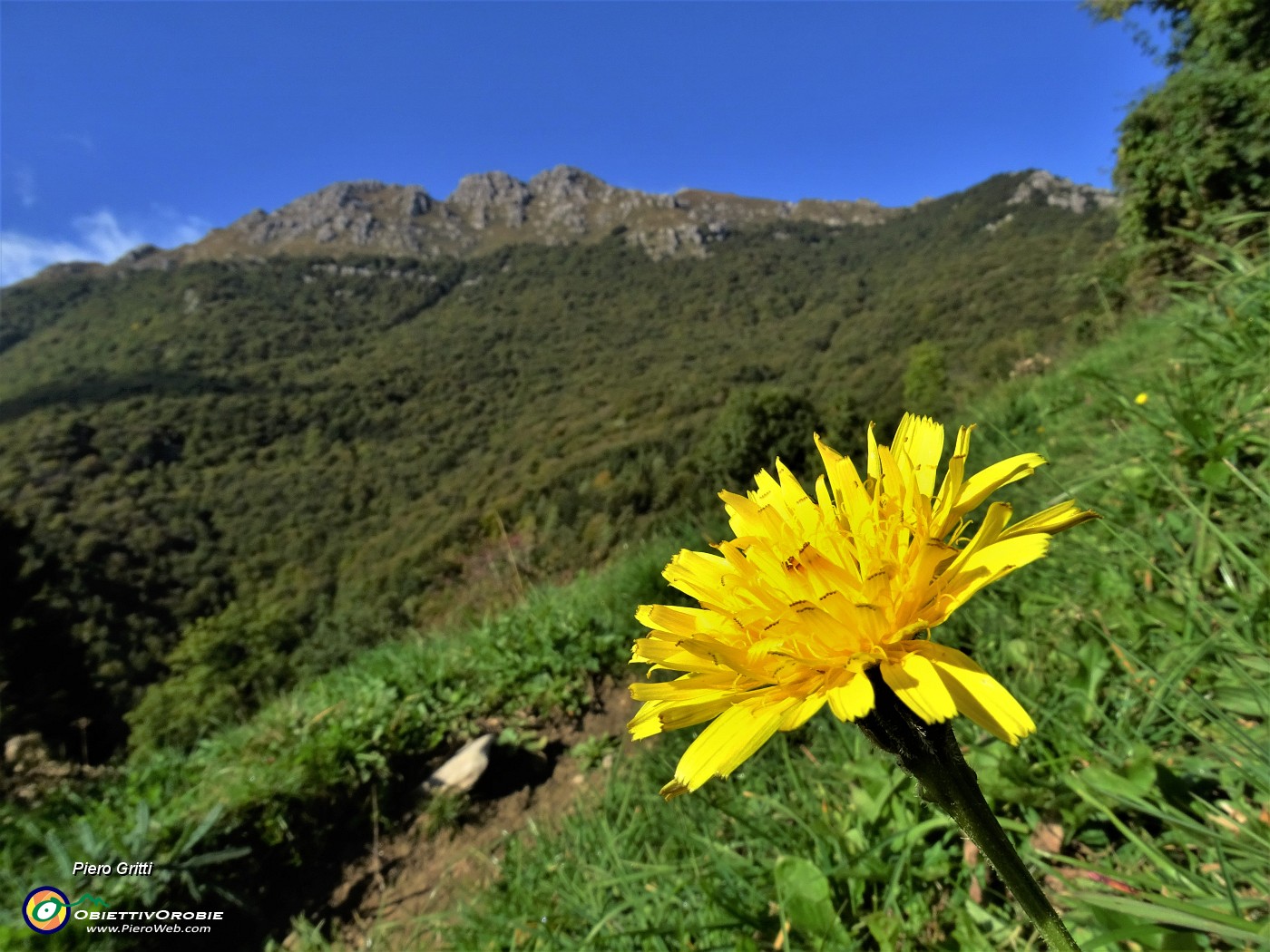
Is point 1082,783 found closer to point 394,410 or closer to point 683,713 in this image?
point 683,713

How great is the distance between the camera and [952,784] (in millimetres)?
763

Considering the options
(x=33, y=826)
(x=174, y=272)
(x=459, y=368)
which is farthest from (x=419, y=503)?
(x=174, y=272)

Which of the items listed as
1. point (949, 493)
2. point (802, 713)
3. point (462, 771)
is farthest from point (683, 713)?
point (462, 771)

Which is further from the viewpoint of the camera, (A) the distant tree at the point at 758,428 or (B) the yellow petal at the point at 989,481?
(A) the distant tree at the point at 758,428

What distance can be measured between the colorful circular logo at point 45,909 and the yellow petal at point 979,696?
357 cm

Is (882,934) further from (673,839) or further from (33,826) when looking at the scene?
(33,826)

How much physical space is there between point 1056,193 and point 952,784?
177 m

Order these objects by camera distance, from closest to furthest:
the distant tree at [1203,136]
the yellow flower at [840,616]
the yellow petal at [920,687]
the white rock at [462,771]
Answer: the yellow petal at [920,687] < the yellow flower at [840,616] < the white rock at [462,771] < the distant tree at [1203,136]

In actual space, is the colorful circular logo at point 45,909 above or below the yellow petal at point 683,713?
below

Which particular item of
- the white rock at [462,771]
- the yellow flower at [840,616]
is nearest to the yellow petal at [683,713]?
the yellow flower at [840,616]

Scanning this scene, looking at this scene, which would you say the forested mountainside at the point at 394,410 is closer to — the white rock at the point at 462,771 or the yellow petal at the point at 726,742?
the white rock at the point at 462,771

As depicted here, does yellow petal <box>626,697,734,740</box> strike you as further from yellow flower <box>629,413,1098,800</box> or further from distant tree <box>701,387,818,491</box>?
distant tree <box>701,387,818,491</box>

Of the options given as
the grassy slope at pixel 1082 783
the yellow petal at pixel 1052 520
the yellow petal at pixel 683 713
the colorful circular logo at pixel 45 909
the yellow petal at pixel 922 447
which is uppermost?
the yellow petal at pixel 922 447

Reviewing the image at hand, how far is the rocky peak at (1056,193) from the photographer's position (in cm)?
12659
